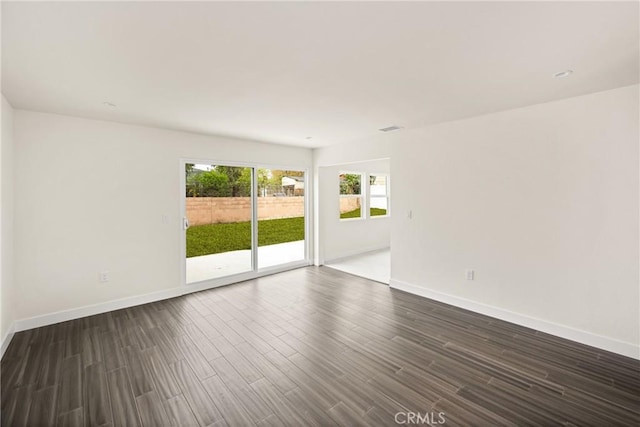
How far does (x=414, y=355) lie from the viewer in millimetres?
2623

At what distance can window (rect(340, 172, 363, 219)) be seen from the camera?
673 cm

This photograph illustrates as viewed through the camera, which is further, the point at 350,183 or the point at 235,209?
the point at 350,183

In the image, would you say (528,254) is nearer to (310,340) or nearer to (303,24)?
(310,340)

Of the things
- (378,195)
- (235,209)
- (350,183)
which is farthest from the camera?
(378,195)

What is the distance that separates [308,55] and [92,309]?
155 inches

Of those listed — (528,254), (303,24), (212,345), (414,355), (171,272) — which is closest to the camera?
(303,24)

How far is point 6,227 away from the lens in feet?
9.20

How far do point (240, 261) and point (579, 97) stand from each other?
5148 mm

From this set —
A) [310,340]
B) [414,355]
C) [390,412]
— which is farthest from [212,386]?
[414,355]

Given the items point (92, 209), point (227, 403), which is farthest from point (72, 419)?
point (92, 209)

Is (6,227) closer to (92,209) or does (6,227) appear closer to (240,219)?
(92,209)

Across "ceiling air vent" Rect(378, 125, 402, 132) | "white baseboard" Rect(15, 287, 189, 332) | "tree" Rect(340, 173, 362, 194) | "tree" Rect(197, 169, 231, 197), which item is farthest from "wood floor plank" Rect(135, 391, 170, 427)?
"tree" Rect(340, 173, 362, 194)

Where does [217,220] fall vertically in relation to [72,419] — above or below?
above

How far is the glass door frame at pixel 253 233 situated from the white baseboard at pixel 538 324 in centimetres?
241
